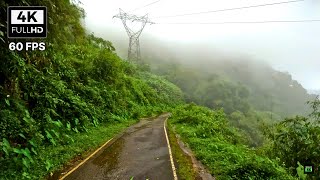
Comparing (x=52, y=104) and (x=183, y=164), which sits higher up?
(x=52, y=104)

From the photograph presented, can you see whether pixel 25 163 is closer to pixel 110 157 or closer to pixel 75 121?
pixel 110 157

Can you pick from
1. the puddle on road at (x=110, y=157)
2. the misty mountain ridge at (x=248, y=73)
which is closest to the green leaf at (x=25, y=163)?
the puddle on road at (x=110, y=157)

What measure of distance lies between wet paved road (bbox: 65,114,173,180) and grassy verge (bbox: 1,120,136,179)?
2.14 ft

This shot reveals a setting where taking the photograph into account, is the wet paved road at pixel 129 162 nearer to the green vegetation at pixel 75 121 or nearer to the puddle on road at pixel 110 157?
the puddle on road at pixel 110 157

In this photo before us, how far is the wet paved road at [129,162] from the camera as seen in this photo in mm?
10406

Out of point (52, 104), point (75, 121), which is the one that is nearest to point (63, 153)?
point (52, 104)

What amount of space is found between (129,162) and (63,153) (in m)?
2.54

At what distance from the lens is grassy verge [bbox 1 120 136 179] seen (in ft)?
32.6

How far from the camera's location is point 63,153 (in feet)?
40.5

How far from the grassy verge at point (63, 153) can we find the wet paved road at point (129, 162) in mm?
653

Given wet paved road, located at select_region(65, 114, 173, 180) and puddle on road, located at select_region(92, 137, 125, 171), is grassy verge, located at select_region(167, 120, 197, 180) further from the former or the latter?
puddle on road, located at select_region(92, 137, 125, 171)

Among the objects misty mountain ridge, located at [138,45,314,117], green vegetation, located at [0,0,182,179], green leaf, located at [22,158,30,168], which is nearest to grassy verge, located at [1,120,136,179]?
green vegetation, located at [0,0,182,179]

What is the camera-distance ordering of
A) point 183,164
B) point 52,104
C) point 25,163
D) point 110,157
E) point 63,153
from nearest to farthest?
1. point 25,163
2. point 183,164
3. point 63,153
4. point 110,157
5. point 52,104

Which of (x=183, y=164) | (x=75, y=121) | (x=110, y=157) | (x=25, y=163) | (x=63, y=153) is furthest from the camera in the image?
(x=75, y=121)
